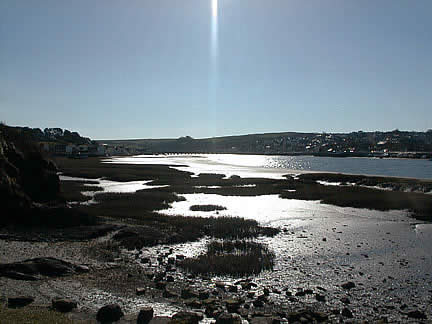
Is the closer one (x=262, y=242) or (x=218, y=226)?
(x=262, y=242)

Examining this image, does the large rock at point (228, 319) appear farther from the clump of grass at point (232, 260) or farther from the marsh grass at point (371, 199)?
the marsh grass at point (371, 199)

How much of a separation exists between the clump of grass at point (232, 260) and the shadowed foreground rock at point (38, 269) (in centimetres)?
506

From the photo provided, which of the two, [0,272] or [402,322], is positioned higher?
[0,272]

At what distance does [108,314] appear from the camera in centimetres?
1162

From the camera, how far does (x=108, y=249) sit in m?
20.4

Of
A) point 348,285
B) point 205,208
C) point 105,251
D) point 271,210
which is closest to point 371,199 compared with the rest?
point 271,210

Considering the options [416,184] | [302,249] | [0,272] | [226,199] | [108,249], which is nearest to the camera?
[0,272]

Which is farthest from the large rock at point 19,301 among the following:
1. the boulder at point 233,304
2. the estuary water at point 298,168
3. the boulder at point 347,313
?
the estuary water at point 298,168

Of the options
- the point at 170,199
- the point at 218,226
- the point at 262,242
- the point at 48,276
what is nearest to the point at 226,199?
the point at 170,199

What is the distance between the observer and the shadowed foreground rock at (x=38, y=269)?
48.0 feet

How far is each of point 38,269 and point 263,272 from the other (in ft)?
32.4

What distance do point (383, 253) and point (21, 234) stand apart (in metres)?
21.3

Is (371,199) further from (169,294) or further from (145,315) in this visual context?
(145,315)

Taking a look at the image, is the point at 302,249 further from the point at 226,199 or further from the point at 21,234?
the point at 226,199
